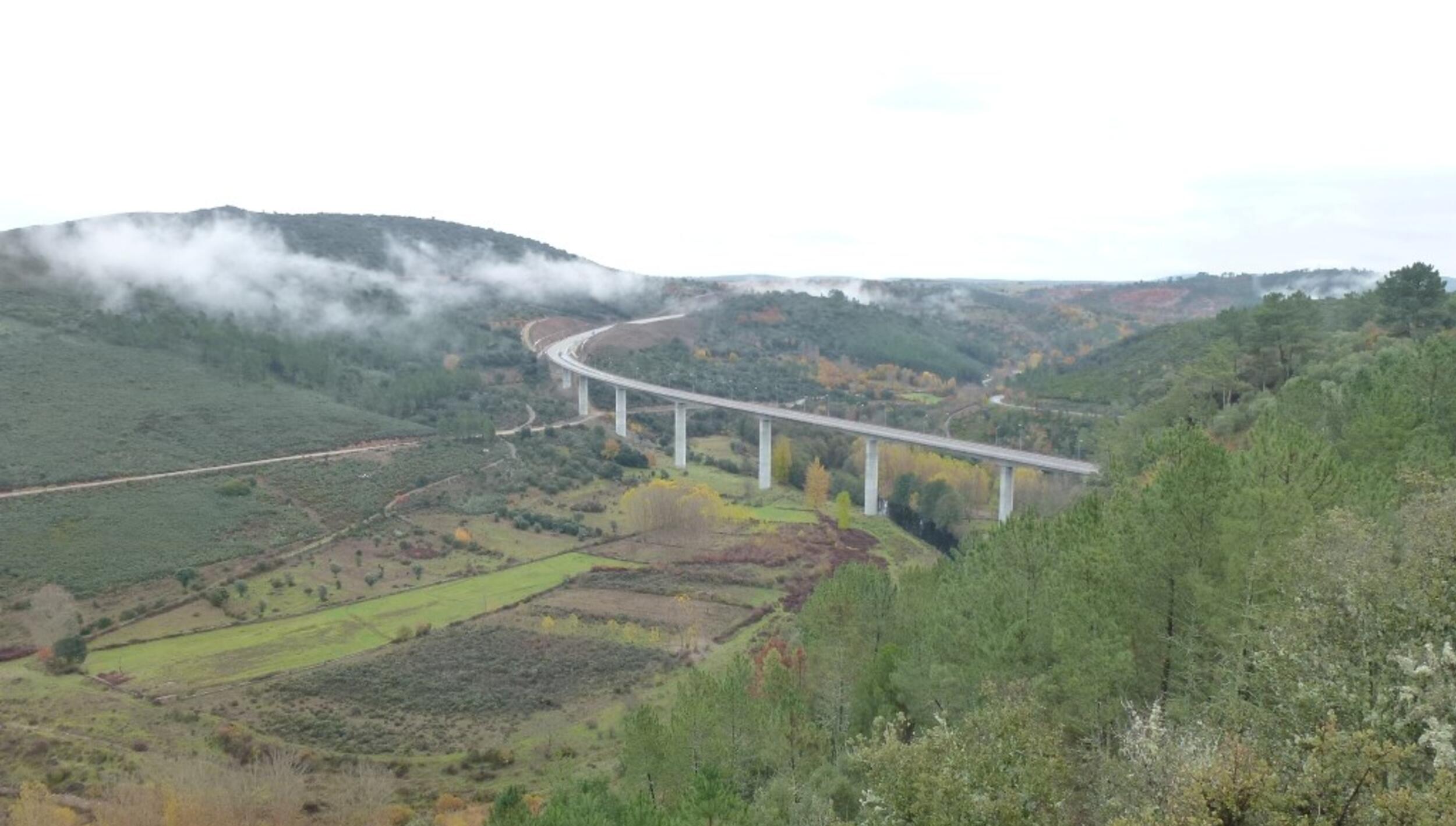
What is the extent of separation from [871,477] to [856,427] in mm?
4802

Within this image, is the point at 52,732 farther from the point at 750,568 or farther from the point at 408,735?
the point at 750,568

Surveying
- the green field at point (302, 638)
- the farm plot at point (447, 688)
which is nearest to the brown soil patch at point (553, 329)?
the green field at point (302, 638)

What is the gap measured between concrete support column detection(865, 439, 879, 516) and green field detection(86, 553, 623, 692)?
2983cm

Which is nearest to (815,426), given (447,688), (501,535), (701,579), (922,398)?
(701,579)

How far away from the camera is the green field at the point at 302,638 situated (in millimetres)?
41500

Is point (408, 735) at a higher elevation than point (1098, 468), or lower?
lower

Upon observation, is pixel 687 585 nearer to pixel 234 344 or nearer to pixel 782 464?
pixel 782 464

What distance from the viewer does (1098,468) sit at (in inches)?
2004

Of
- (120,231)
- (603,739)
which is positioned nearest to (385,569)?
(603,739)

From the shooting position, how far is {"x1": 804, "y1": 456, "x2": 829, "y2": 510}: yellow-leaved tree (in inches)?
3022

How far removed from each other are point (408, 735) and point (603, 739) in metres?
8.46

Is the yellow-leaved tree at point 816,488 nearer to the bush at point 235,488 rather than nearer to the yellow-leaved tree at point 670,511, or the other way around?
the yellow-leaved tree at point 670,511

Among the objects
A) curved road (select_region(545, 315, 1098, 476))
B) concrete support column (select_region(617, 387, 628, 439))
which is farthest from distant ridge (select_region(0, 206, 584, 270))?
concrete support column (select_region(617, 387, 628, 439))

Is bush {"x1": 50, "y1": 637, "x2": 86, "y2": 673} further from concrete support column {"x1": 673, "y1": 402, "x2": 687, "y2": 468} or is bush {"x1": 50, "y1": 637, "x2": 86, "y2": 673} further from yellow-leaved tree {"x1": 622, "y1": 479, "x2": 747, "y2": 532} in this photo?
concrete support column {"x1": 673, "y1": 402, "x2": 687, "y2": 468}
